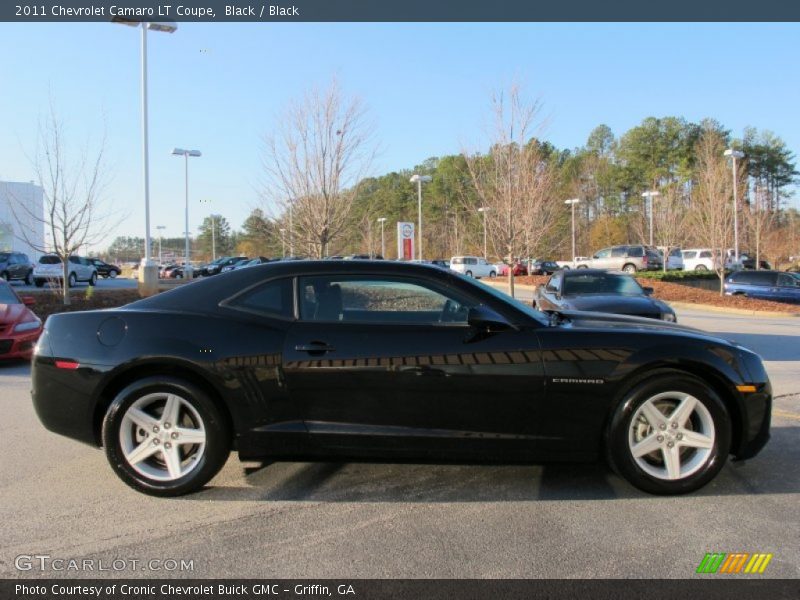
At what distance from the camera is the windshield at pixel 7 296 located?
9.02m

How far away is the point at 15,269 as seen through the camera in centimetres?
3116

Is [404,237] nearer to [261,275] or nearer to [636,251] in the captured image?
[261,275]

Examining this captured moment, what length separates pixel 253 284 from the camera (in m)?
3.94

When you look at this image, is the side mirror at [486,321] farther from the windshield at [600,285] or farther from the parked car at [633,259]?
the parked car at [633,259]

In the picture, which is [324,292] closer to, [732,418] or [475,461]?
[475,461]

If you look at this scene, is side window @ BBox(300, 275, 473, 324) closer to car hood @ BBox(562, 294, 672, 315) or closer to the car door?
the car door

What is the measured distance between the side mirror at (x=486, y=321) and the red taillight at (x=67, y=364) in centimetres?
250

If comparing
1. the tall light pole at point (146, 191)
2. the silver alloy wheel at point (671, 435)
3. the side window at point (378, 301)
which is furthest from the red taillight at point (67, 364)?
the tall light pole at point (146, 191)

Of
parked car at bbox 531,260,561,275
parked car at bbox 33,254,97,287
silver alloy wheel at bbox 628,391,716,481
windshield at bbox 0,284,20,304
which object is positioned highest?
parked car at bbox 531,260,561,275

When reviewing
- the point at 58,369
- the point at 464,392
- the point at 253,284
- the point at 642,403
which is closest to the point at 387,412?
the point at 464,392

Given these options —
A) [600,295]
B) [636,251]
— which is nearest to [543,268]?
[636,251]

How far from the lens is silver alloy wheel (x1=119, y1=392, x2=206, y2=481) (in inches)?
147

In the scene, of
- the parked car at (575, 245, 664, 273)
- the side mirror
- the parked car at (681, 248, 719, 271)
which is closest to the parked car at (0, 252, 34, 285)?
the parked car at (575, 245, 664, 273)

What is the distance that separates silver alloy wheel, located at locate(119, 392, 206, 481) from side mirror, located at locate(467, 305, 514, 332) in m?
1.80
